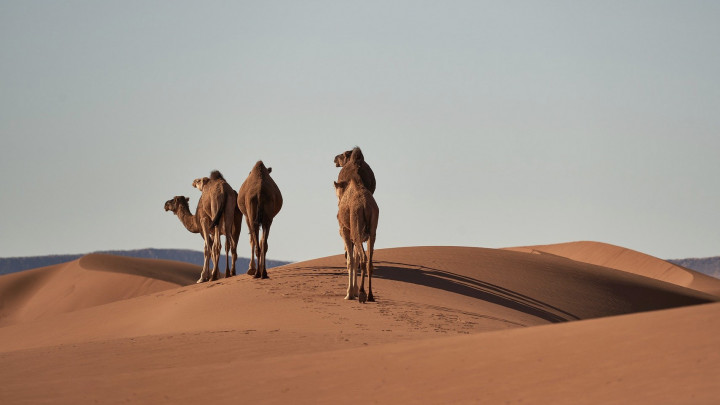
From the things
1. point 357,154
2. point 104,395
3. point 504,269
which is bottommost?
point 104,395

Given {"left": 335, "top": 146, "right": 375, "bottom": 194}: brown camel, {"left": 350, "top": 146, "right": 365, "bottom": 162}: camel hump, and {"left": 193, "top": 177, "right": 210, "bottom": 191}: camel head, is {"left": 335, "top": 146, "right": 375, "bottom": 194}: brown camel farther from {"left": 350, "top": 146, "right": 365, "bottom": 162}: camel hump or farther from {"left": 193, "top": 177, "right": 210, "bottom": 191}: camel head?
{"left": 193, "top": 177, "right": 210, "bottom": 191}: camel head

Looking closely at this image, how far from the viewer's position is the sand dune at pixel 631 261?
2586 inches

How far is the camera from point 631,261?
241 ft

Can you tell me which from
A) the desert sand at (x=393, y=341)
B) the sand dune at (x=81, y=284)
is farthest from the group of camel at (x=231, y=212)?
the sand dune at (x=81, y=284)

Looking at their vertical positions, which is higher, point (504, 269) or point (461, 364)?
point (504, 269)

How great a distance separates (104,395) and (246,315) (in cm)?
900

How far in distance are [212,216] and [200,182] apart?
73.8 inches

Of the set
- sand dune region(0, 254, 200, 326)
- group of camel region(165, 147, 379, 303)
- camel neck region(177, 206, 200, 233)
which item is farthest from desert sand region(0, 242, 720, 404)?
sand dune region(0, 254, 200, 326)

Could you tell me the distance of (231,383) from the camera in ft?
41.2

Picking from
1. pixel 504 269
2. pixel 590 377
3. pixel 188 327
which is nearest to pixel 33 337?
pixel 188 327

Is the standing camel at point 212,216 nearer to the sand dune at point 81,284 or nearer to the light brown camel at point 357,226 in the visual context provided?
the light brown camel at point 357,226

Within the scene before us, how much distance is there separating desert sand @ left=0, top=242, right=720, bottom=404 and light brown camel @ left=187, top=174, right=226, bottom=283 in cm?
155

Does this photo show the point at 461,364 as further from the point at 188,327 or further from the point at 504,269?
the point at 504,269

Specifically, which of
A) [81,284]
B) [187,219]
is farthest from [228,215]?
[81,284]
